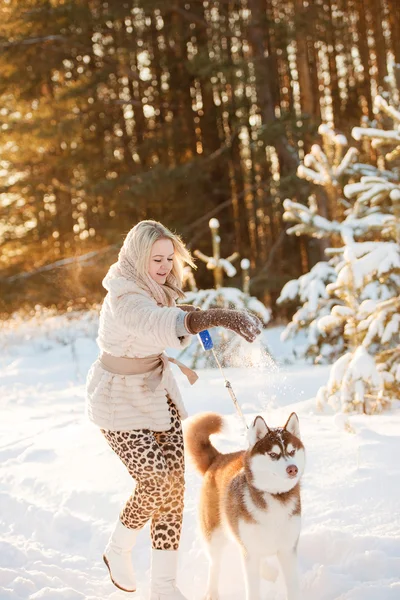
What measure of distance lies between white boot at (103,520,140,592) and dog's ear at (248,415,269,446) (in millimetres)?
829

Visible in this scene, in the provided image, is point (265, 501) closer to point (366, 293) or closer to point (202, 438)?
point (202, 438)

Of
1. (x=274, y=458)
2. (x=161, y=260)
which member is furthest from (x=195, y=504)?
(x=161, y=260)

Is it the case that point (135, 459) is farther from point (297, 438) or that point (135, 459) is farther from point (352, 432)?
point (352, 432)

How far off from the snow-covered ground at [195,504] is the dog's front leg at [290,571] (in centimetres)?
23

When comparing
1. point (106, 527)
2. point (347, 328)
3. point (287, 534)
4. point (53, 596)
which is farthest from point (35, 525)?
point (347, 328)

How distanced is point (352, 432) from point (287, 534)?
2.42 m

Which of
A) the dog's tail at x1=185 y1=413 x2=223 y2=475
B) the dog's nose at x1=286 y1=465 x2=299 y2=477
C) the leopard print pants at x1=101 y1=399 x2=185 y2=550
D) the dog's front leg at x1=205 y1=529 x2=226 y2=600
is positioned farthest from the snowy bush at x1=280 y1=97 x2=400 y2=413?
the dog's nose at x1=286 y1=465 x2=299 y2=477

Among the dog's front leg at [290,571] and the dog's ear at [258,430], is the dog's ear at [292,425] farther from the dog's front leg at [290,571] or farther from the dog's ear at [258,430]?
the dog's front leg at [290,571]

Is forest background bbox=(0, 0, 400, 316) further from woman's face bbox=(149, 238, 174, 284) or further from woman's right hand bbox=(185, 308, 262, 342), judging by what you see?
woman's right hand bbox=(185, 308, 262, 342)

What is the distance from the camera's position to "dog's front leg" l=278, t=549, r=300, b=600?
3.28 metres

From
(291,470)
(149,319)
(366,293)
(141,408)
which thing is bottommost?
(366,293)

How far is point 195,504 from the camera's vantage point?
4.76 metres

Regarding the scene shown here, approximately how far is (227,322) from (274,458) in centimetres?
66

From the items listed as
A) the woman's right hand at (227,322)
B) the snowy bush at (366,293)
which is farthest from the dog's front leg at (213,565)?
the snowy bush at (366,293)
